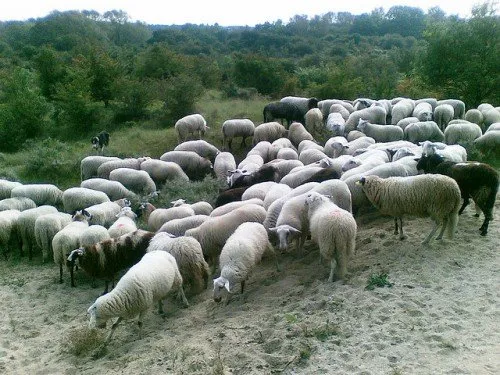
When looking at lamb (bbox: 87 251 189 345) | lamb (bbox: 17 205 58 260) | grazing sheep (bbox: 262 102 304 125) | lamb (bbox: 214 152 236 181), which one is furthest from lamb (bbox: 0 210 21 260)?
grazing sheep (bbox: 262 102 304 125)

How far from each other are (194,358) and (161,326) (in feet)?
4.99

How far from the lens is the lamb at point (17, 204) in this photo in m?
11.6

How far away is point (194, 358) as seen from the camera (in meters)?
5.92

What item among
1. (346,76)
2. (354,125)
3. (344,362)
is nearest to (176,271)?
(344,362)

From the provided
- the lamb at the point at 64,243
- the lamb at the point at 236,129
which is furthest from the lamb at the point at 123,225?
the lamb at the point at 236,129

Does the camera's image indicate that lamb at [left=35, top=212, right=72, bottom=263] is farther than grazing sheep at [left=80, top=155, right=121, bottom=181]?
No

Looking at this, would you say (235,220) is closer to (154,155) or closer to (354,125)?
(354,125)

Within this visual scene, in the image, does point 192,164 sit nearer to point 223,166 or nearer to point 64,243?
point 223,166

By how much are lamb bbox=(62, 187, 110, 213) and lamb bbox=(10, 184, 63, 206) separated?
90 centimetres

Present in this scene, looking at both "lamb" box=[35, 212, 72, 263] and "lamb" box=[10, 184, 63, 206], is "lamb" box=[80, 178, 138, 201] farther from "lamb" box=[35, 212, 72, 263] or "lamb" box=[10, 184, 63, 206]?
"lamb" box=[35, 212, 72, 263]

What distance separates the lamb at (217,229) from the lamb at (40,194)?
5.59 m

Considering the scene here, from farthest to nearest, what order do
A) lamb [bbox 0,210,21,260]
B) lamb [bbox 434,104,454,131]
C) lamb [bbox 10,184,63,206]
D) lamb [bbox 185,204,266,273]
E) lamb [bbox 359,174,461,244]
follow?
lamb [bbox 434,104,454,131], lamb [bbox 10,184,63,206], lamb [bbox 0,210,21,260], lamb [bbox 185,204,266,273], lamb [bbox 359,174,461,244]

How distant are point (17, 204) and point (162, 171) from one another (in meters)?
4.07

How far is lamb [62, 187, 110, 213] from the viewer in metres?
11.7
